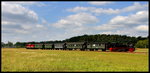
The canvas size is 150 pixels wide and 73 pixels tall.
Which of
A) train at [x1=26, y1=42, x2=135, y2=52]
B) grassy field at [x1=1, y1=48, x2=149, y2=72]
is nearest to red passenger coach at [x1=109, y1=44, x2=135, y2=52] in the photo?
train at [x1=26, y1=42, x2=135, y2=52]

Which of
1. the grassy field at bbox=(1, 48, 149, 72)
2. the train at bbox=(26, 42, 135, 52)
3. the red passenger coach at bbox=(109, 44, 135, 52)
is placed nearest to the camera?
the grassy field at bbox=(1, 48, 149, 72)

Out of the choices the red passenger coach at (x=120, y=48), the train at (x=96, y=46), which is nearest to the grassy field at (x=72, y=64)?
the red passenger coach at (x=120, y=48)

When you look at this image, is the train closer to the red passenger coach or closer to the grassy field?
the red passenger coach

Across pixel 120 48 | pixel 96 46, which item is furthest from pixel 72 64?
pixel 96 46

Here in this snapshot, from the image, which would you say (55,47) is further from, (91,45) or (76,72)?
(76,72)

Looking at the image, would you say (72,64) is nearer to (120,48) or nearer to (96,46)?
(120,48)

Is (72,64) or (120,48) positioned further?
(120,48)

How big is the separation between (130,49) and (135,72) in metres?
52.1

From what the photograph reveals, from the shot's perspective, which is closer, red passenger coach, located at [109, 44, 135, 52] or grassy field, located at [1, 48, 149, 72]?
grassy field, located at [1, 48, 149, 72]

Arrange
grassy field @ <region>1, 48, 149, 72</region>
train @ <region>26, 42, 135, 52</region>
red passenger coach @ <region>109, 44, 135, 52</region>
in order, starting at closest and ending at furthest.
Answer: grassy field @ <region>1, 48, 149, 72</region>, red passenger coach @ <region>109, 44, 135, 52</region>, train @ <region>26, 42, 135, 52</region>

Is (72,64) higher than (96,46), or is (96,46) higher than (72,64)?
(96,46)

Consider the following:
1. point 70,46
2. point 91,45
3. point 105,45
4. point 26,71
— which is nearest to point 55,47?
point 70,46

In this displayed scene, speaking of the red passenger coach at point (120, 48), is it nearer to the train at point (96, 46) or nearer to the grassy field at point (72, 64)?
the train at point (96, 46)

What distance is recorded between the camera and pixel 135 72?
691 inches
